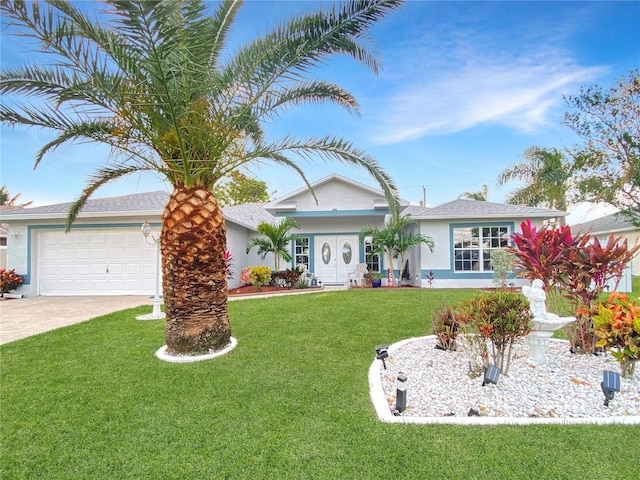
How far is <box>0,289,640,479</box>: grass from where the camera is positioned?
103 inches

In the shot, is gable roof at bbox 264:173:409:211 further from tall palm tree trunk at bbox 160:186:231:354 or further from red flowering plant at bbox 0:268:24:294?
tall palm tree trunk at bbox 160:186:231:354

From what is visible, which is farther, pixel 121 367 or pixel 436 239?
pixel 436 239

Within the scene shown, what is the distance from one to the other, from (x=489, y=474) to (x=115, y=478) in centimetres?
278

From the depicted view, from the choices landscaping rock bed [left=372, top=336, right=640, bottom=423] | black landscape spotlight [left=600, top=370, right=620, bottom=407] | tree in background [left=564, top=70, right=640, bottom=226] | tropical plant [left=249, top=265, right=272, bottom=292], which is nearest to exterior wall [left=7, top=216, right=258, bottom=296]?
tropical plant [left=249, top=265, right=272, bottom=292]

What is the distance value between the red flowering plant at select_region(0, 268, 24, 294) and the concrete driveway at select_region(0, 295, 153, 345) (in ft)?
2.13

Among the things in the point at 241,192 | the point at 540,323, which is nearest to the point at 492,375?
the point at 540,323

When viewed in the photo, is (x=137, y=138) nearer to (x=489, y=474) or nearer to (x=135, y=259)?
(x=489, y=474)

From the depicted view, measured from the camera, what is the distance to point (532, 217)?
13.8 meters

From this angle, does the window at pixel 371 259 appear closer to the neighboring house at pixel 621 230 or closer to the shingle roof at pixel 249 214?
the shingle roof at pixel 249 214

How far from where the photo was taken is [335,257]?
52.9 ft

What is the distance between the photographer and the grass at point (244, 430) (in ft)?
8.55

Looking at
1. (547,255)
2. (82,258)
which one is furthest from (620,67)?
(82,258)

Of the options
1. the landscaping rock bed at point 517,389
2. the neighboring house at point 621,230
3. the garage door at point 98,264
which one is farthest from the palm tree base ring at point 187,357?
the neighboring house at point 621,230

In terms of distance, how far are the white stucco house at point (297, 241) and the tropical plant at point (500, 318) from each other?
9.78 meters
